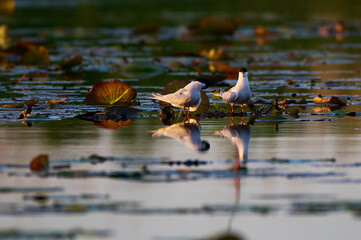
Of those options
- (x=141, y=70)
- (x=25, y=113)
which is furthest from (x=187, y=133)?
(x=141, y=70)

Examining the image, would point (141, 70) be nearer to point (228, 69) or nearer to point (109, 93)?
point (228, 69)

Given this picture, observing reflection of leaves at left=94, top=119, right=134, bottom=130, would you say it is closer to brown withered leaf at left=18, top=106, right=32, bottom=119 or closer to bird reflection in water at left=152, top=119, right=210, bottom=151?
bird reflection in water at left=152, top=119, right=210, bottom=151

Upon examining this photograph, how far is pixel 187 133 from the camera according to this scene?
26.1 feet

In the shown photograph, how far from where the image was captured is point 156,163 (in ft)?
20.9

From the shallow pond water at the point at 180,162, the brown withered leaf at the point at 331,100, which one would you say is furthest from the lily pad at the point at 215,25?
the brown withered leaf at the point at 331,100

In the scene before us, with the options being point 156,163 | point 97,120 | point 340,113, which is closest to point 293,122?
point 340,113

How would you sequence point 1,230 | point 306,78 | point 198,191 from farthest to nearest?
point 306,78, point 198,191, point 1,230

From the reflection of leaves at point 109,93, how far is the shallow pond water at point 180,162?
0.46ft

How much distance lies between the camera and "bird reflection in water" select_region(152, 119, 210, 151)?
7.23 m

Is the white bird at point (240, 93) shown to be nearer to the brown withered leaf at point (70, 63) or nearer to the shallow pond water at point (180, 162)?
the shallow pond water at point (180, 162)

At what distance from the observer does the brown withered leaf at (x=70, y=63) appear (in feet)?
48.8

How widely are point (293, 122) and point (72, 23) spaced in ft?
75.3

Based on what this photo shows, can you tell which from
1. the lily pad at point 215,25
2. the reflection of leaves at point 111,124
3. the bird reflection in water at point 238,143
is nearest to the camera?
the bird reflection in water at point 238,143

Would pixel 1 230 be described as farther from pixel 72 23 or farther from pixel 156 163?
pixel 72 23
